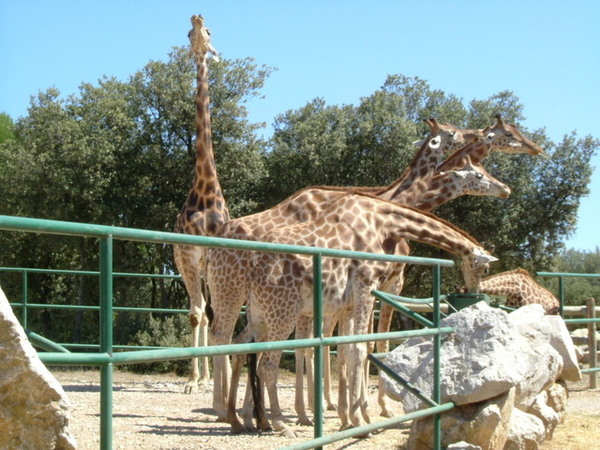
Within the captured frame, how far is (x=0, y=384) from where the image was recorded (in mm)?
2609

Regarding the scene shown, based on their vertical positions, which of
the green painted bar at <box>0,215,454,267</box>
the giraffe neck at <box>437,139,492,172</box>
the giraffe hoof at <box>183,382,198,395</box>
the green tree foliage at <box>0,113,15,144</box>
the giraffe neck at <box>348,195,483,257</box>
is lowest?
the giraffe hoof at <box>183,382,198,395</box>

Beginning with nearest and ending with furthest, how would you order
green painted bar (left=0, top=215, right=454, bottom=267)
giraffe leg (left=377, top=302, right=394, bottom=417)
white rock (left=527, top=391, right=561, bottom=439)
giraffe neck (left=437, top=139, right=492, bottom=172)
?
green painted bar (left=0, top=215, right=454, bottom=267) → white rock (left=527, top=391, right=561, bottom=439) → giraffe leg (left=377, top=302, right=394, bottom=417) → giraffe neck (left=437, top=139, right=492, bottom=172)

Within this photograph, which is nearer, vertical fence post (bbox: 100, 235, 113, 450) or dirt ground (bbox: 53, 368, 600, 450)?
vertical fence post (bbox: 100, 235, 113, 450)

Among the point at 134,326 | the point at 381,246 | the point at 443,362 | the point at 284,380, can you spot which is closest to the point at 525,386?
the point at 443,362

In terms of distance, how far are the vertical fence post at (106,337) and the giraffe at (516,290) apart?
30.0ft

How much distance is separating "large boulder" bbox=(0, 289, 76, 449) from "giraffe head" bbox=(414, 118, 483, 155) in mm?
9541

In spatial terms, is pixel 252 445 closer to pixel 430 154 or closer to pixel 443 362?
pixel 443 362

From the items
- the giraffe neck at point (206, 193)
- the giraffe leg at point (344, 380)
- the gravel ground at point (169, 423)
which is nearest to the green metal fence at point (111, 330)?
the gravel ground at point (169, 423)

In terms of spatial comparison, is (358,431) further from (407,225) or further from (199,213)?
(199,213)

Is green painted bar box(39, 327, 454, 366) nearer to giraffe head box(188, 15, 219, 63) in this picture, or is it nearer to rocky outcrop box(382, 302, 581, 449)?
rocky outcrop box(382, 302, 581, 449)

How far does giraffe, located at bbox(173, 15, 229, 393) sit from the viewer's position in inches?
411

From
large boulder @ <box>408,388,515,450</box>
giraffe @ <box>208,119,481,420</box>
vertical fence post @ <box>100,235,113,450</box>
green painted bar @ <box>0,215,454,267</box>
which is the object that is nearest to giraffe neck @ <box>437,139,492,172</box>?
giraffe @ <box>208,119,481,420</box>

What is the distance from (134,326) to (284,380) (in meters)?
4.92

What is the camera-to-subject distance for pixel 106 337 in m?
3.01
